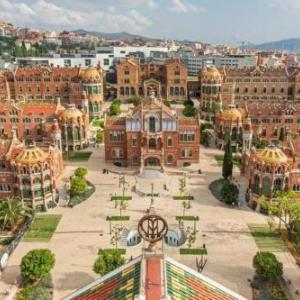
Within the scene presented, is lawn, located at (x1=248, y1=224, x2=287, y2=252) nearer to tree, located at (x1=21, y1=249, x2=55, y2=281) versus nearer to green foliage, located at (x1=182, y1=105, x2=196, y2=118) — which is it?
tree, located at (x1=21, y1=249, x2=55, y2=281)

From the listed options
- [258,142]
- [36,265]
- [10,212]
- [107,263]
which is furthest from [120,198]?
[258,142]

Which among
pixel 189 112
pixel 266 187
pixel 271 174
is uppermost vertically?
pixel 189 112

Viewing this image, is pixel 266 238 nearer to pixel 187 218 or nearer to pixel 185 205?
pixel 187 218

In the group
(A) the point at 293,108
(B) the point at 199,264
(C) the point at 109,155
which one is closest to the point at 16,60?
(C) the point at 109,155

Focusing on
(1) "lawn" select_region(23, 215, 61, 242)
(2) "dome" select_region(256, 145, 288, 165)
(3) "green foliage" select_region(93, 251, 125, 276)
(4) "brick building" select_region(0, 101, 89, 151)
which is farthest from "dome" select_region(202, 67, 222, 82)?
(3) "green foliage" select_region(93, 251, 125, 276)

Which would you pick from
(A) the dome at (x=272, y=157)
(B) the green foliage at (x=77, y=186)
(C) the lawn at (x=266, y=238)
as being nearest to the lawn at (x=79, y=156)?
(B) the green foliage at (x=77, y=186)

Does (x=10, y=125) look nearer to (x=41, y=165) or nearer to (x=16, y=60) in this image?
(x=41, y=165)
